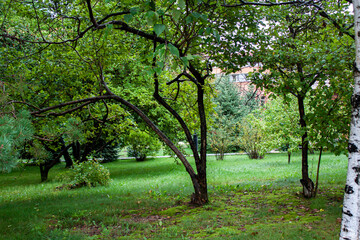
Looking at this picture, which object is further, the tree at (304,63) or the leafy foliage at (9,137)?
the tree at (304,63)

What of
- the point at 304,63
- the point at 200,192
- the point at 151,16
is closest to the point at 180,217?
the point at 200,192

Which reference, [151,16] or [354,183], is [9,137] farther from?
[354,183]

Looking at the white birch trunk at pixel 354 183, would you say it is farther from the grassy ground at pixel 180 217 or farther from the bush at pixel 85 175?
the bush at pixel 85 175

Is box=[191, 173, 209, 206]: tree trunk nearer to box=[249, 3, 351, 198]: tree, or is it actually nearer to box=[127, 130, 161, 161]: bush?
box=[249, 3, 351, 198]: tree

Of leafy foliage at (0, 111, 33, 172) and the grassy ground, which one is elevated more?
leafy foliage at (0, 111, 33, 172)

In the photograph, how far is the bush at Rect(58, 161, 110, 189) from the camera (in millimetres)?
10852

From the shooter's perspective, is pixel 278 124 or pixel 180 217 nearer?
pixel 180 217

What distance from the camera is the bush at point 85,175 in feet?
35.6

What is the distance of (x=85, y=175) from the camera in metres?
10.9

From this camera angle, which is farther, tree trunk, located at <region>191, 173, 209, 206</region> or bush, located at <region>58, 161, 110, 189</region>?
bush, located at <region>58, 161, 110, 189</region>

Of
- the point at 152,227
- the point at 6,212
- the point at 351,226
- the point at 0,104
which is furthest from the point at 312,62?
the point at 6,212

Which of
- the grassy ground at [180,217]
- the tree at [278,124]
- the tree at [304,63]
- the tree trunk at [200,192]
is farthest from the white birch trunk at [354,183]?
the tree at [278,124]

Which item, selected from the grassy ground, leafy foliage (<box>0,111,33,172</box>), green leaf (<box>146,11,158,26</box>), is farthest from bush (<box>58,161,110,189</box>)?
green leaf (<box>146,11,158,26</box>)

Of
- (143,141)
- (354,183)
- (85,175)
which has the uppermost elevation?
(143,141)
